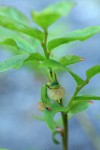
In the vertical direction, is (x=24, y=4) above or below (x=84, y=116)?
above

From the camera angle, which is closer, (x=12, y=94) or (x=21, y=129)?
(x=21, y=129)

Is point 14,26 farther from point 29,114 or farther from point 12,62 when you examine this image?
point 29,114

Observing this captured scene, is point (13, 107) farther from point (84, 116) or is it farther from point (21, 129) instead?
point (84, 116)

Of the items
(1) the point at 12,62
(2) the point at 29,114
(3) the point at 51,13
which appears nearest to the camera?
(3) the point at 51,13

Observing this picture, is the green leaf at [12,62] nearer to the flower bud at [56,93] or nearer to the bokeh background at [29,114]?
the flower bud at [56,93]

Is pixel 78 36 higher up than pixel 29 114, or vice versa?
pixel 29 114

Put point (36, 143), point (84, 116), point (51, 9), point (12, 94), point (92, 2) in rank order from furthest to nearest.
A: point (92, 2) < point (12, 94) < point (36, 143) < point (84, 116) < point (51, 9)

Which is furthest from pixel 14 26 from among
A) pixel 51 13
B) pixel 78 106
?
pixel 78 106

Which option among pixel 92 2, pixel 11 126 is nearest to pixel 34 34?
pixel 11 126
